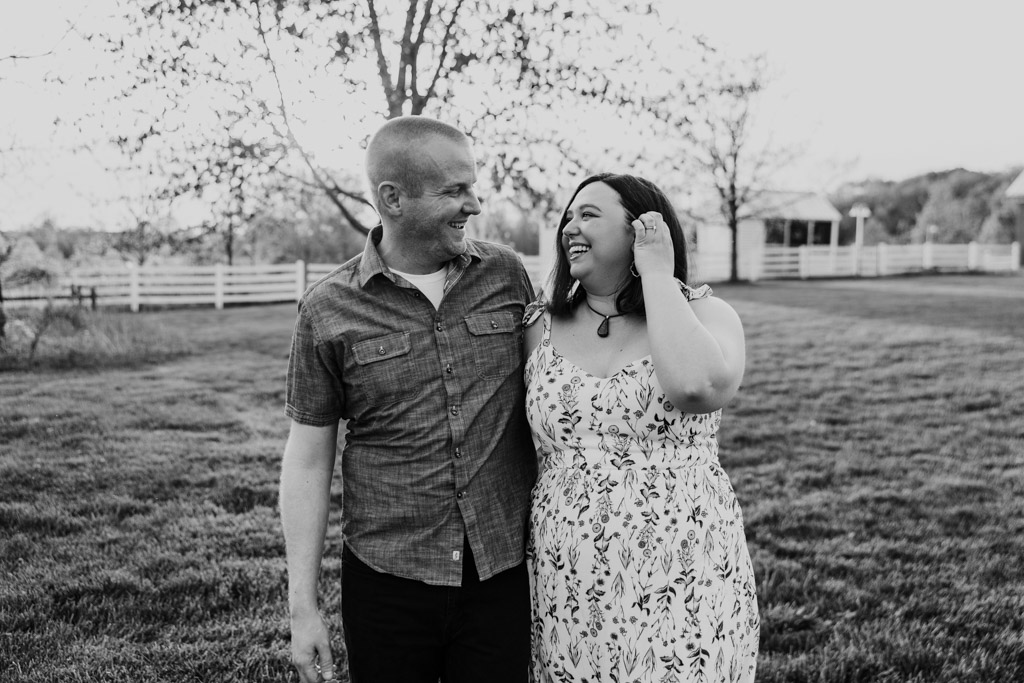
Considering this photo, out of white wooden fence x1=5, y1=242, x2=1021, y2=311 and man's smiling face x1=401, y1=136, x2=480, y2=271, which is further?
white wooden fence x1=5, y1=242, x2=1021, y2=311

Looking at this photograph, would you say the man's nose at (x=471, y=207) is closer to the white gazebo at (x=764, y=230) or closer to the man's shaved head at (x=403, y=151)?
the man's shaved head at (x=403, y=151)

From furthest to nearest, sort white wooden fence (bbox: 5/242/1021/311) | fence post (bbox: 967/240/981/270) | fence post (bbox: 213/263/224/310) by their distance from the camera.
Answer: fence post (bbox: 967/240/981/270) → fence post (bbox: 213/263/224/310) → white wooden fence (bbox: 5/242/1021/311)

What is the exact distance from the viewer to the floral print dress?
2316 mm

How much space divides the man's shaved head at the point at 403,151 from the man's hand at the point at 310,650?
3.85 ft

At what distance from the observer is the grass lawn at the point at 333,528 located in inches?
150

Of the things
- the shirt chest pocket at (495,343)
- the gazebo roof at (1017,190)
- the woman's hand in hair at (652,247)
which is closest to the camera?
the woman's hand in hair at (652,247)

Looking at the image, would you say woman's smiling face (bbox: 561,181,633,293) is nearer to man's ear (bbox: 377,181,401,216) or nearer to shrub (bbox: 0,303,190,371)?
man's ear (bbox: 377,181,401,216)

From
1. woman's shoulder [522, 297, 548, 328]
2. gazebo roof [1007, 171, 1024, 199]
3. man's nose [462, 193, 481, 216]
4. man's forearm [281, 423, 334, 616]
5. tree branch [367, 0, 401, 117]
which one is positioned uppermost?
gazebo roof [1007, 171, 1024, 199]

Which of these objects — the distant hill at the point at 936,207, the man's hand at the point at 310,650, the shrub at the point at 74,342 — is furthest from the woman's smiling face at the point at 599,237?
the distant hill at the point at 936,207

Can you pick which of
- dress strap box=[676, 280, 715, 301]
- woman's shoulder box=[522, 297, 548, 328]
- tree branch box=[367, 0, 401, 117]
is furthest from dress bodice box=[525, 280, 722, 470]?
tree branch box=[367, 0, 401, 117]

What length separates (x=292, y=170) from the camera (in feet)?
16.2

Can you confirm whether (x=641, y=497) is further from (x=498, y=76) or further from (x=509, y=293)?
(x=498, y=76)

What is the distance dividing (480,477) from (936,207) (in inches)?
2679

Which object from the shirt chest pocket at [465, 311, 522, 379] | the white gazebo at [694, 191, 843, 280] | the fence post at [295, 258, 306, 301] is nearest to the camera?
the shirt chest pocket at [465, 311, 522, 379]
